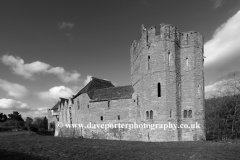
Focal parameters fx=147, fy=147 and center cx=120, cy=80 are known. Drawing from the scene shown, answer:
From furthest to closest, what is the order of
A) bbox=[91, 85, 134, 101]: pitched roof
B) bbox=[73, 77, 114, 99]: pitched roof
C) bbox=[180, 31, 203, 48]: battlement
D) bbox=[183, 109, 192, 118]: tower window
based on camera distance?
bbox=[73, 77, 114, 99]: pitched roof → bbox=[91, 85, 134, 101]: pitched roof → bbox=[180, 31, 203, 48]: battlement → bbox=[183, 109, 192, 118]: tower window

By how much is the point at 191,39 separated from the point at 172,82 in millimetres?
6855

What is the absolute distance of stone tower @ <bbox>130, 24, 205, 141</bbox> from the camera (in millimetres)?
18531

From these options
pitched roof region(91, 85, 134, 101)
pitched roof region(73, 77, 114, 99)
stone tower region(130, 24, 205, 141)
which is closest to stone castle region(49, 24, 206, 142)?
stone tower region(130, 24, 205, 141)

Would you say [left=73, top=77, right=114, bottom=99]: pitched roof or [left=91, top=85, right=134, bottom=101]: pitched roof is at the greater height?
[left=73, top=77, right=114, bottom=99]: pitched roof

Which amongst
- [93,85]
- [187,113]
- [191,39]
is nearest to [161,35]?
[191,39]

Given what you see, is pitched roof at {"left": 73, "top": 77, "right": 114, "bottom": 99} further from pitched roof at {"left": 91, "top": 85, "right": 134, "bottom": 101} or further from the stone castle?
the stone castle

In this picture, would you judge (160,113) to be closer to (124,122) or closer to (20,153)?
(124,122)

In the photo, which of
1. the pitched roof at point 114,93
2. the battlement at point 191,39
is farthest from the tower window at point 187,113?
the battlement at point 191,39

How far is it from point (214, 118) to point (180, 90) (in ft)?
19.7

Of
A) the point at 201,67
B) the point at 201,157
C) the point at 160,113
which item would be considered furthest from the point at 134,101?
the point at 201,157

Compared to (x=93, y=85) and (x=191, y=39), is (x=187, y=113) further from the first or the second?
(x=93, y=85)

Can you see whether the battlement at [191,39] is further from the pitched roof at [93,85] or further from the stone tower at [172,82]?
the pitched roof at [93,85]

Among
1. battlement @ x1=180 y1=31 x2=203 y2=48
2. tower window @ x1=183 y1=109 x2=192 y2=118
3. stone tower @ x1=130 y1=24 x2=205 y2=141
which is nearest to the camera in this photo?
stone tower @ x1=130 y1=24 x2=205 y2=141

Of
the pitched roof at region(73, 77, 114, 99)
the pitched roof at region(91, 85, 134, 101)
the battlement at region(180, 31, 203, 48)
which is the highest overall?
the battlement at region(180, 31, 203, 48)
